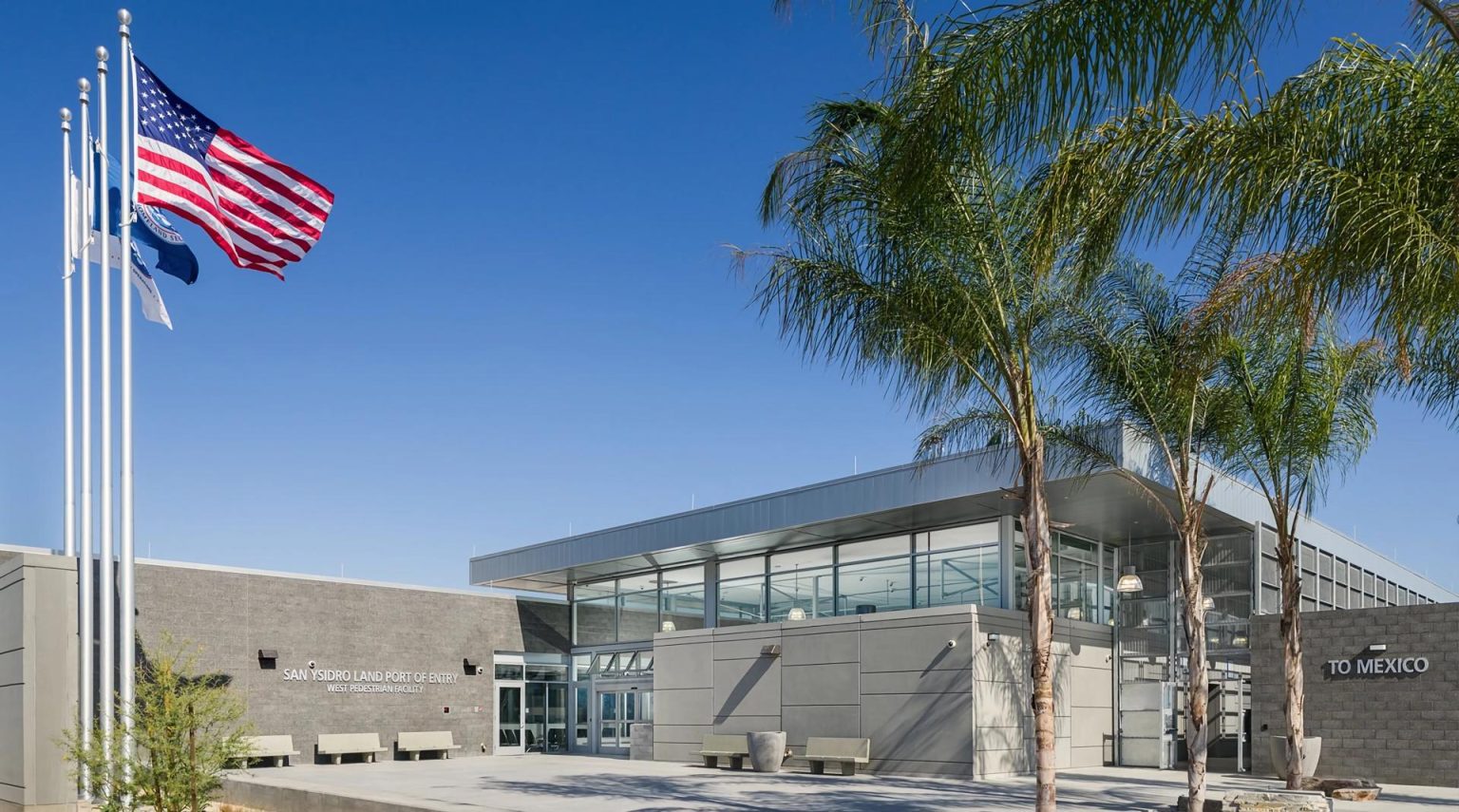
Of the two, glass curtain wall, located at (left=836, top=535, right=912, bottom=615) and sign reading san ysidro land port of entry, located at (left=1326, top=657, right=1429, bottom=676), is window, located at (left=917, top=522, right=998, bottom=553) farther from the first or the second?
sign reading san ysidro land port of entry, located at (left=1326, top=657, right=1429, bottom=676)

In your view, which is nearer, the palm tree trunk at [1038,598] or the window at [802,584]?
the palm tree trunk at [1038,598]

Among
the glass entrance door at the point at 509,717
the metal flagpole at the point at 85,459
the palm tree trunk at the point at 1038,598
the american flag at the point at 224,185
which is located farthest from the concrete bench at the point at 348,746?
the palm tree trunk at the point at 1038,598

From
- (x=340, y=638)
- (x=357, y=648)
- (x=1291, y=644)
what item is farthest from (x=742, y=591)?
(x=1291, y=644)

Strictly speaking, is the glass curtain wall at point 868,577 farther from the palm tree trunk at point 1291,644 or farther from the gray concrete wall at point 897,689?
the palm tree trunk at point 1291,644

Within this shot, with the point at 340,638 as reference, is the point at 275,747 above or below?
below

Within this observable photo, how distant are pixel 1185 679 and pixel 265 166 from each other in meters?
19.0

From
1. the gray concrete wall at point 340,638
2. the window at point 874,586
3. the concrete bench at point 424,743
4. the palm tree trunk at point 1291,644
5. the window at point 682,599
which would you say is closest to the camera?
the palm tree trunk at point 1291,644

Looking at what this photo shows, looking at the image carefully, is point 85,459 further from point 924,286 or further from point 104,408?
point 924,286

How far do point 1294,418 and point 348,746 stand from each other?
2076cm

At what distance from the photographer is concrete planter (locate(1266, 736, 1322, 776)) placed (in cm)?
1962

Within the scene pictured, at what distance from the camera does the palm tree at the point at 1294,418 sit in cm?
1731

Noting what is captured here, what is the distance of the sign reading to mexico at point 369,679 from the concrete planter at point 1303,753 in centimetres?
1863

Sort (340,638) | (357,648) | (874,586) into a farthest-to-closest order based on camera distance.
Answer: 1. (357,648)
2. (340,638)
3. (874,586)

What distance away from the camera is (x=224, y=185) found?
54.9ft
